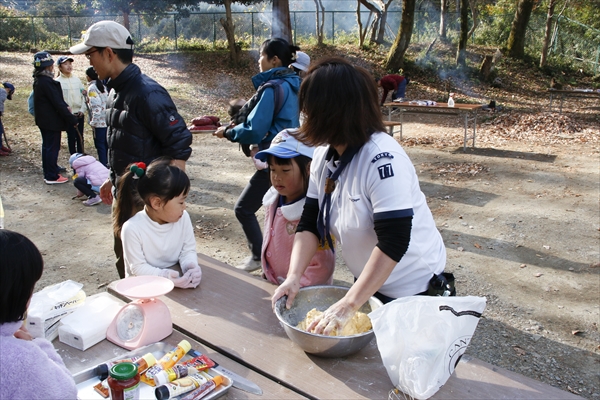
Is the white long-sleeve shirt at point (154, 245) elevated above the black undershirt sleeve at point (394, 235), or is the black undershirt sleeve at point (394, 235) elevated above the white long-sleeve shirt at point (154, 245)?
the black undershirt sleeve at point (394, 235)

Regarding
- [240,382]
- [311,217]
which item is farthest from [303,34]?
[240,382]

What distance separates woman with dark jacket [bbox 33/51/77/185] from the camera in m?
7.15

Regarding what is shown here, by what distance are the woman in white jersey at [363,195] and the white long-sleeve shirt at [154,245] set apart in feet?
2.58

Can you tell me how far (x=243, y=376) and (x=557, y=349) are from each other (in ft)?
8.74

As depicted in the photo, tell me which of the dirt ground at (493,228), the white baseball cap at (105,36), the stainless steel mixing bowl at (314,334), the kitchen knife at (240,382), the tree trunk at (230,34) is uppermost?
the tree trunk at (230,34)

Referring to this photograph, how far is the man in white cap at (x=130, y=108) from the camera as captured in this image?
9.45 ft

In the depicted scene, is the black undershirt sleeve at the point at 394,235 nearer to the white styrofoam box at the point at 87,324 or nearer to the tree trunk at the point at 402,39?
the white styrofoam box at the point at 87,324

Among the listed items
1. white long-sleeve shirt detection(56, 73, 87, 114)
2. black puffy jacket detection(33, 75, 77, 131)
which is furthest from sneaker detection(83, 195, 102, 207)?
white long-sleeve shirt detection(56, 73, 87, 114)

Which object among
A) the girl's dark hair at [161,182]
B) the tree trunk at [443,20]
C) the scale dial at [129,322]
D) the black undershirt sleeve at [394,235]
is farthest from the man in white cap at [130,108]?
the tree trunk at [443,20]

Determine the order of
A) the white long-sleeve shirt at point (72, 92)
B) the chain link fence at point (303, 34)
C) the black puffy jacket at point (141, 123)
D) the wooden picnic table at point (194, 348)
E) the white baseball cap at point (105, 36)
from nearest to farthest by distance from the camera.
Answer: the wooden picnic table at point (194, 348)
the white baseball cap at point (105, 36)
the black puffy jacket at point (141, 123)
the white long-sleeve shirt at point (72, 92)
the chain link fence at point (303, 34)

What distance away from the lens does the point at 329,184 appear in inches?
79.0

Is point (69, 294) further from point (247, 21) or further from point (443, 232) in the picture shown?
point (247, 21)

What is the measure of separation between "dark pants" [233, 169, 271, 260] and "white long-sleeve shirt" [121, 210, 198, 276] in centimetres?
151

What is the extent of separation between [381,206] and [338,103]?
384 mm
